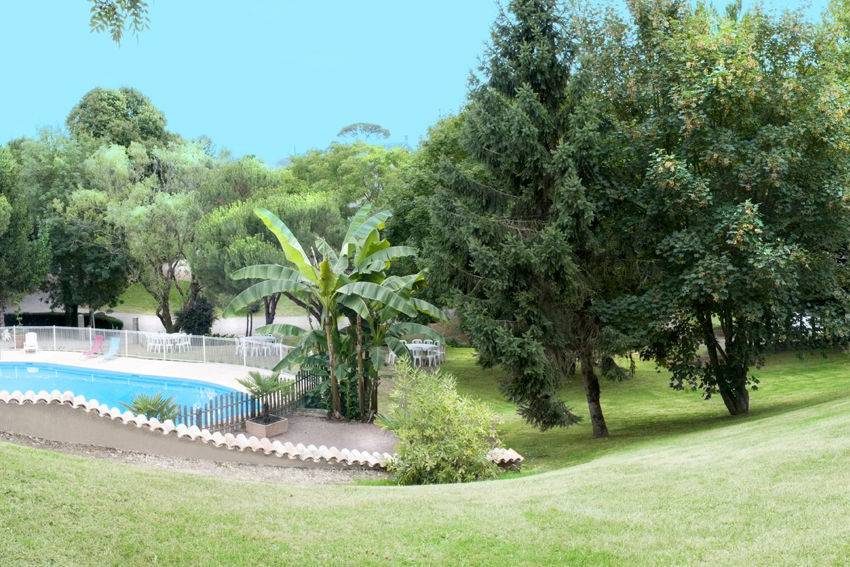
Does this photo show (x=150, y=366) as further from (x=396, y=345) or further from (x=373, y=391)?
(x=396, y=345)

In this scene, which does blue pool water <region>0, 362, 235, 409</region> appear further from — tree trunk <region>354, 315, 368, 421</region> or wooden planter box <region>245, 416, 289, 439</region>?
wooden planter box <region>245, 416, 289, 439</region>

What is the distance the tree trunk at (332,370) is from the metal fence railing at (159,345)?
694cm

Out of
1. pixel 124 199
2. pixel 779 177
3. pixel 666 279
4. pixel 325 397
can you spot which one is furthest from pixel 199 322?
pixel 779 177

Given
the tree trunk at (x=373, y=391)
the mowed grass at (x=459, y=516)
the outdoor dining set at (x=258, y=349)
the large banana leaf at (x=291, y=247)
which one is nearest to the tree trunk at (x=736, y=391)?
the mowed grass at (x=459, y=516)

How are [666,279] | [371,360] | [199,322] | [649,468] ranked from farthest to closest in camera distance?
1. [199,322]
2. [371,360]
3. [666,279]
4. [649,468]

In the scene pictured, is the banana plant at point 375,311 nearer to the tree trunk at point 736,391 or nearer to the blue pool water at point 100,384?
the tree trunk at point 736,391

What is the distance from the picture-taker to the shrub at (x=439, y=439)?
13156mm

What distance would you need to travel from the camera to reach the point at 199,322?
117ft

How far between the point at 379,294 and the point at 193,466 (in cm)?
672

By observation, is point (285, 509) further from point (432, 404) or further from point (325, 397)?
point (325, 397)

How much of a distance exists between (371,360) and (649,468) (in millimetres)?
9726

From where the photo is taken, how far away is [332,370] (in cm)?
1942

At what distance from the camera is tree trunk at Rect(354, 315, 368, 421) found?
1933cm

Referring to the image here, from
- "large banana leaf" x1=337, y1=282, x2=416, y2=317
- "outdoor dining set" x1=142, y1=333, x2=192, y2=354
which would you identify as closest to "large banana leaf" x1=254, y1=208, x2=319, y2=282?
"large banana leaf" x1=337, y1=282, x2=416, y2=317
